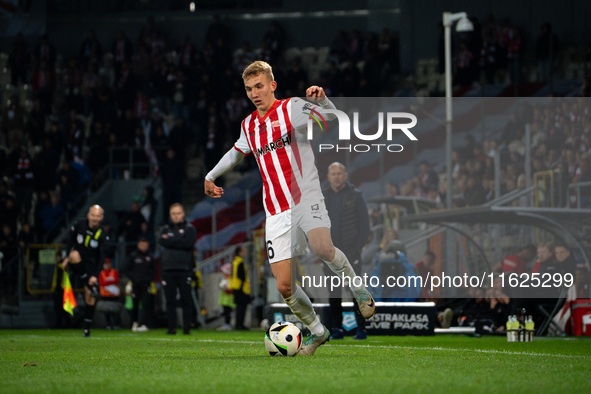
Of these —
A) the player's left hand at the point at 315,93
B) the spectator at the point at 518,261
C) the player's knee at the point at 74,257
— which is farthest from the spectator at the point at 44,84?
the player's left hand at the point at 315,93

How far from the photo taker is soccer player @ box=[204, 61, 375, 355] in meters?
6.37

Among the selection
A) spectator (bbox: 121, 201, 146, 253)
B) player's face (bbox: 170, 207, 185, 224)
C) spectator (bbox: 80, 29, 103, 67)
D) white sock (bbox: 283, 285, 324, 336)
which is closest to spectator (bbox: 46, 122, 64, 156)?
spectator (bbox: 80, 29, 103, 67)

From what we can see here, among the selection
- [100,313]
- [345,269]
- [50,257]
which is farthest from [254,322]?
[345,269]

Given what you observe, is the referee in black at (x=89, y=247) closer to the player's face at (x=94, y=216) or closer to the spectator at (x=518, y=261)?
the player's face at (x=94, y=216)

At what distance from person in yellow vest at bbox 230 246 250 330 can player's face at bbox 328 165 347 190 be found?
5801mm

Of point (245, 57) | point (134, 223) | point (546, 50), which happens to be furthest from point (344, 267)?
point (245, 57)

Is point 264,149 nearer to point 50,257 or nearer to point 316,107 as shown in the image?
point 316,107

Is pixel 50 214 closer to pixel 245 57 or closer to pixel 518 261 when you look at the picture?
pixel 245 57

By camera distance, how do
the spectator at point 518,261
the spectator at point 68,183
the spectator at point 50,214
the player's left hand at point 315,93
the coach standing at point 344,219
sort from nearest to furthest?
the player's left hand at point 315,93
the coach standing at point 344,219
the spectator at point 518,261
the spectator at point 50,214
the spectator at point 68,183

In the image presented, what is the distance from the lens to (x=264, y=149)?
6539 mm

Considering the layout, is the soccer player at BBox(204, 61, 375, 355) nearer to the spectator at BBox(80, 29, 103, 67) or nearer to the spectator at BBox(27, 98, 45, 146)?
the spectator at BBox(27, 98, 45, 146)

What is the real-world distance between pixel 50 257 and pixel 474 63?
36.8 feet

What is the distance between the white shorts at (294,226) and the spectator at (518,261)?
636cm

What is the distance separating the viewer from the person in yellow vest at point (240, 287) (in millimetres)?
15938
